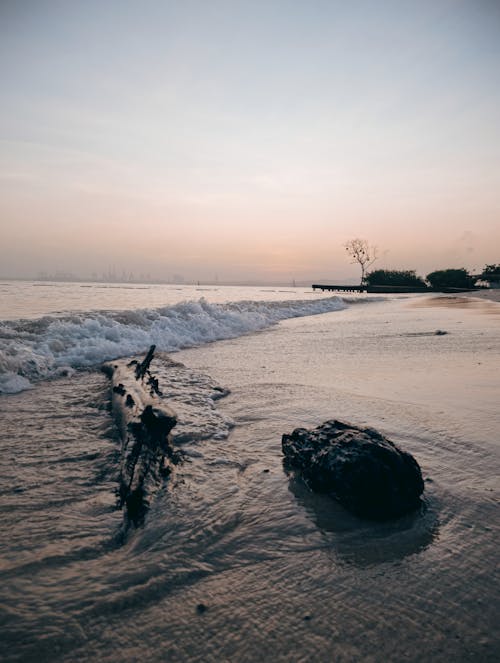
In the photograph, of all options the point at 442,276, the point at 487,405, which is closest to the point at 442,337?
the point at 487,405

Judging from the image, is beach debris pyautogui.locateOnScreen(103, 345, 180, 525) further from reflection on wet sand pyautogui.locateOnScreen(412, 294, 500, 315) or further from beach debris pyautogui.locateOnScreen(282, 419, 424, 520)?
reflection on wet sand pyautogui.locateOnScreen(412, 294, 500, 315)

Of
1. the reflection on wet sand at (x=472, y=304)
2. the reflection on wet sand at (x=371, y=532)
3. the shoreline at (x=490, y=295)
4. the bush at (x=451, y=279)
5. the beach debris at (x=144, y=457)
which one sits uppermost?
the bush at (x=451, y=279)

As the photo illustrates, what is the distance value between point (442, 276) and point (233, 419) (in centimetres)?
6221

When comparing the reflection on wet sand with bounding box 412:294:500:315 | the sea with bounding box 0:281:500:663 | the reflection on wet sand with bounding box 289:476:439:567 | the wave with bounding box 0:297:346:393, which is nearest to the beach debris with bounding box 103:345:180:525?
the sea with bounding box 0:281:500:663

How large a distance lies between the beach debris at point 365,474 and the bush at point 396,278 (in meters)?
65.1

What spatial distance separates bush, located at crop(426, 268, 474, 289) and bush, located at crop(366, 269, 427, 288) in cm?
228

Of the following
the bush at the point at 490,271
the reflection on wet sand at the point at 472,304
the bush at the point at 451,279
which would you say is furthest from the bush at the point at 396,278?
the reflection on wet sand at the point at 472,304

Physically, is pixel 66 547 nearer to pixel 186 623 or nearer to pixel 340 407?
pixel 186 623

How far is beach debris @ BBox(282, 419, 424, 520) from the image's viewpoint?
87.7 inches

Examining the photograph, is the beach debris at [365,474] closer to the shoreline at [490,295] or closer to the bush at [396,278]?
the shoreline at [490,295]

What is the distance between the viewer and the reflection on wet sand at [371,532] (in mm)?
1885

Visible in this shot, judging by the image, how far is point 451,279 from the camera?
187ft

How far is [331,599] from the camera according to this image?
5.24 feet

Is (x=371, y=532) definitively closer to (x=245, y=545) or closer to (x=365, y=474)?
(x=365, y=474)
